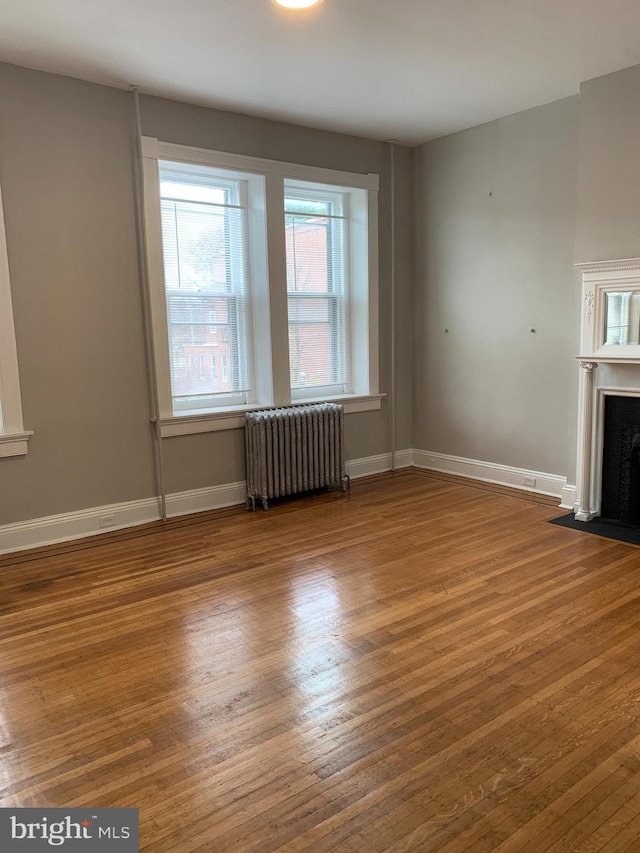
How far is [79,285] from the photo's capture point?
4.17m

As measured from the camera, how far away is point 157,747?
84.0 inches

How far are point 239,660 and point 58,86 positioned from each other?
362cm

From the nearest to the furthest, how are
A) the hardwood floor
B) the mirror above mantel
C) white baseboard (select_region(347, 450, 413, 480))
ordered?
the hardwood floor → the mirror above mantel → white baseboard (select_region(347, 450, 413, 480))

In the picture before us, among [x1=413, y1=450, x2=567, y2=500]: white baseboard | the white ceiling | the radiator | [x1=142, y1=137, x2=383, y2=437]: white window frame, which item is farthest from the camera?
[x1=413, y1=450, x2=567, y2=500]: white baseboard

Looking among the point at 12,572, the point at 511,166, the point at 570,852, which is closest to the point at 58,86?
the point at 12,572

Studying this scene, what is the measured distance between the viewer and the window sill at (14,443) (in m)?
3.92

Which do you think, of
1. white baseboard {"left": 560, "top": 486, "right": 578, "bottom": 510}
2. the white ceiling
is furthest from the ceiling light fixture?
white baseboard {"left": 560, "top": 486, "right": 578, "bottom": 510}

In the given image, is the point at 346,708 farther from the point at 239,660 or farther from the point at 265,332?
the point at 265,332

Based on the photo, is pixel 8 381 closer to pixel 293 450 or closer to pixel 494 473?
pixel 293 450

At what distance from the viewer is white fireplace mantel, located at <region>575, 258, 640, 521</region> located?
159 inches

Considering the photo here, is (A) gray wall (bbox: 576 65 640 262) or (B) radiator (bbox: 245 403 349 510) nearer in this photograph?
(A) gray wall (bbox: 576 65 640 262)

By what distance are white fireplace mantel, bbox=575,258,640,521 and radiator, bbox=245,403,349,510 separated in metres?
1.91

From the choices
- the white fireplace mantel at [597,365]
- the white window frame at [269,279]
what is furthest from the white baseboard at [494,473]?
the white window frame at [269,279]

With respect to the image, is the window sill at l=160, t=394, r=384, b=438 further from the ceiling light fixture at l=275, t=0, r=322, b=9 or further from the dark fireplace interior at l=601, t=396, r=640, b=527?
the ceiling light fixture at l=275, t=0, r=322, b=9
